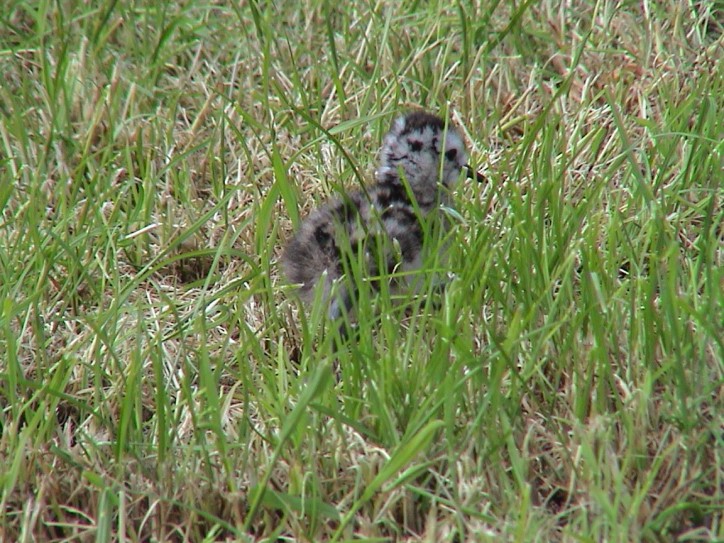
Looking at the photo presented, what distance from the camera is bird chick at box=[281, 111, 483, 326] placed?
3230mm

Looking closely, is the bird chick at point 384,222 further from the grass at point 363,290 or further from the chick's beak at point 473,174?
the grass at point 363,290

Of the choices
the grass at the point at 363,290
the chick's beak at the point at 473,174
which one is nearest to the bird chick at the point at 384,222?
the chick's beak at the point at 473,174

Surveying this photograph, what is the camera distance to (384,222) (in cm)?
347

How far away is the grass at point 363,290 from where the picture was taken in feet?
8.39

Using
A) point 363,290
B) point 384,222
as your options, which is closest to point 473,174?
point 384,222

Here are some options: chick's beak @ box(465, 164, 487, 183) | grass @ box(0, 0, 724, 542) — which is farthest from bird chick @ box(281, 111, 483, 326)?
grass @ box(0, 0, 724, 542)

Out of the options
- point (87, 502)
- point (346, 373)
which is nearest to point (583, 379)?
point (346, 373)

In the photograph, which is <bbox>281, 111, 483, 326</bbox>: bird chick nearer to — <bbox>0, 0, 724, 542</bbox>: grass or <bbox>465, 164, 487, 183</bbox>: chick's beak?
<bbox>465, 164, 487, 183</bbox>: chick's beak

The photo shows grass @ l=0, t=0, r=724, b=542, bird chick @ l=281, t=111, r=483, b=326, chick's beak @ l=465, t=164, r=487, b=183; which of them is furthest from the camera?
chick's beak @ l=465, t=164, r=487, b=183

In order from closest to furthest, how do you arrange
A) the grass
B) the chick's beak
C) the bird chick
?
the grass, the bird chick, the chick's beak

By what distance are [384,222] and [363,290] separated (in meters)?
0.57

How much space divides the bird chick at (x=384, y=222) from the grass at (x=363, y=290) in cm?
11

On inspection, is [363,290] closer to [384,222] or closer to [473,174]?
[384,222]

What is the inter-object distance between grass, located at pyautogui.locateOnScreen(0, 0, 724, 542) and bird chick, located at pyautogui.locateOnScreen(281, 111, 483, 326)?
11 centimetres
